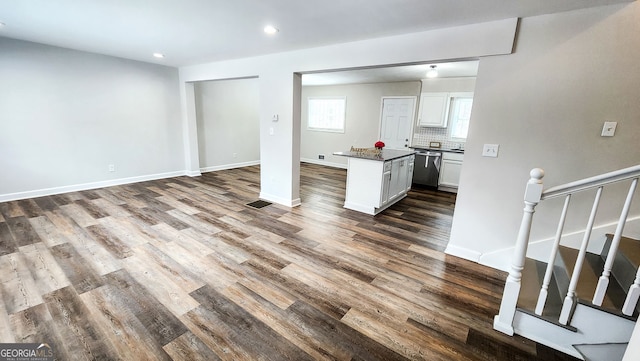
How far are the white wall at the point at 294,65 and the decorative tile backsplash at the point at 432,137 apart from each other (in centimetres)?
366

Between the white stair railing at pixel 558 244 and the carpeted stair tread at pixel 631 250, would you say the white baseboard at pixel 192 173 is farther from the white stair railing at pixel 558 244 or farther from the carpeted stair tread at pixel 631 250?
the carpeted stair tread at pixel 631 250

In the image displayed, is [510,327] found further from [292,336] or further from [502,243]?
[292,336]

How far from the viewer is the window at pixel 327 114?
7909mm

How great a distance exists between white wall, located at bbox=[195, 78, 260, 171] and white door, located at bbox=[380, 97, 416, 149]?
3.44m


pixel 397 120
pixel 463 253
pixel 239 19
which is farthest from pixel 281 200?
pixel 397 120

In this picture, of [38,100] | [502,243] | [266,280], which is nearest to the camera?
[266,280]

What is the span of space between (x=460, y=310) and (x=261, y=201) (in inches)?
133

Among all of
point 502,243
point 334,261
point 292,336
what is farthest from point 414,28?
point 292,336

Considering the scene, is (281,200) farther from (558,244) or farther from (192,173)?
(558,244)

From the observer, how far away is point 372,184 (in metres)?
4.07

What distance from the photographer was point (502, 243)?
2.67 metres

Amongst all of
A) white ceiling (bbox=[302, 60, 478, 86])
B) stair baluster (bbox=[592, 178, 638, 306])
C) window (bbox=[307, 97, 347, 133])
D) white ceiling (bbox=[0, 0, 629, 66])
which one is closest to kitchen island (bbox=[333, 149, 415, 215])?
white ceiling (bbox=[302, 60, 478, 86])

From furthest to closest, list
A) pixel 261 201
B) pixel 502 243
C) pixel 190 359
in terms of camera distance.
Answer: pixel 261 201 < pixel 502 243 < pixel 190 359

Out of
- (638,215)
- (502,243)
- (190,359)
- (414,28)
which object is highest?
(414,28)
